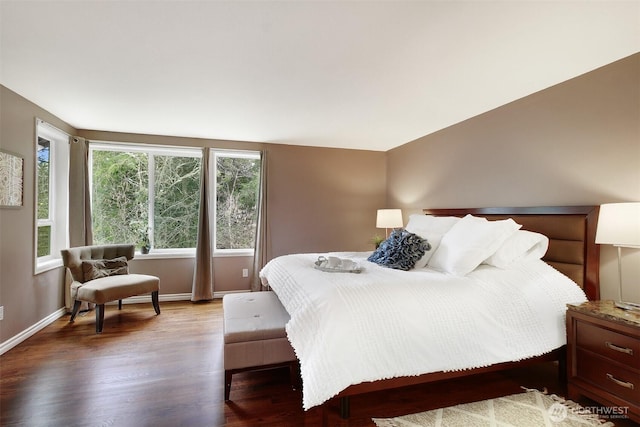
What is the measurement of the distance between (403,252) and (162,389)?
6.82 ft

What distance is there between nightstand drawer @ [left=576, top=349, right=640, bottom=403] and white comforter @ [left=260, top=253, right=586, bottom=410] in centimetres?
16

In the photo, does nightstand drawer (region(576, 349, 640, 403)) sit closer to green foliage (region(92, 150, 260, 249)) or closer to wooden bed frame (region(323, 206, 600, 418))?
wooden bed frame (region(323, 206, 600, 418))

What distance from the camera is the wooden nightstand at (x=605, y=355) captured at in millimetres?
1591

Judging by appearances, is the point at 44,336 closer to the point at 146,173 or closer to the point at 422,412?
the point at 146,173

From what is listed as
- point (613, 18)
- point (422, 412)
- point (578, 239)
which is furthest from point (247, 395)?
point (613, 18)

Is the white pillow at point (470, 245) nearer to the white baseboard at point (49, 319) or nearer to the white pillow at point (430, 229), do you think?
the white pillow at point (430, 229)

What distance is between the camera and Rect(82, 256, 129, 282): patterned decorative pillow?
3.33m

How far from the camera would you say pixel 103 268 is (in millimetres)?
3502

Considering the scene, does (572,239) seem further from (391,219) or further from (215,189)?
(215,189)

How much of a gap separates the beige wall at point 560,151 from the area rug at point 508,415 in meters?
0.88

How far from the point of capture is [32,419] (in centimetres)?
175

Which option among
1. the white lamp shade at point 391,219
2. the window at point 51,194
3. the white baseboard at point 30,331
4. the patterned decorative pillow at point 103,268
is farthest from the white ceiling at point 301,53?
the white baseboard at point 30,331

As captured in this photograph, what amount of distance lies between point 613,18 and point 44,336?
5105 mm

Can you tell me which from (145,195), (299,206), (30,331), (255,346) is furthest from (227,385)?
(145,195)
